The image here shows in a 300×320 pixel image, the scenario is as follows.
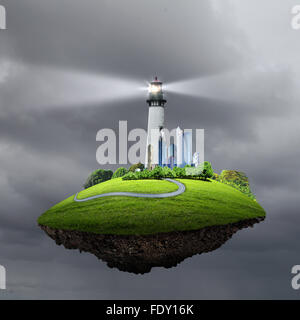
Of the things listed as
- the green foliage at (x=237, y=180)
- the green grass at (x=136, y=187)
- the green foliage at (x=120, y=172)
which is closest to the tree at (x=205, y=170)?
the green grass at (x=136, y=187)

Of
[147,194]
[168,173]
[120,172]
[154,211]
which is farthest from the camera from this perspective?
[120,172]

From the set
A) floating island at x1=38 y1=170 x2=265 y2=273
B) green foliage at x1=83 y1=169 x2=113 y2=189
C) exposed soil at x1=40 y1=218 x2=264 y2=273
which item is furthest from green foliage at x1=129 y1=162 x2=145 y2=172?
exposed soil at x1=40 y1=218 x2=264 y2=273

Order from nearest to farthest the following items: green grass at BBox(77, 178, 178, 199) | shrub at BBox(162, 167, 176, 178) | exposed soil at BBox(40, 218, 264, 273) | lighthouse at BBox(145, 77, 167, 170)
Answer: exposed soil at BBox(40, 218, 264, 273), green grass at BBox(77, 178, 178, 199), shrub at BBox(162, 167, 176, 178), lighthouse at BBox(145, 77, 167, 170)

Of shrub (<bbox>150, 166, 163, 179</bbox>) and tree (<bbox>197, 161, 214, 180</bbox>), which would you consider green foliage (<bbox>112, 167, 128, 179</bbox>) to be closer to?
shrub (<bbox>150, 166, 163, 179</bbox>)

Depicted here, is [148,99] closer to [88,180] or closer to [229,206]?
[88,180]

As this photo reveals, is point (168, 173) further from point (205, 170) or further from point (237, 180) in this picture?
point (237, 180)

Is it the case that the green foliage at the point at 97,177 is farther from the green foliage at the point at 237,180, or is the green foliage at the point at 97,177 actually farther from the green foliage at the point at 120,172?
the green foliage at the point at 237,180

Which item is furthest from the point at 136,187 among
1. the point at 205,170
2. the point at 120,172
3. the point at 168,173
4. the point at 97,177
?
the point at 97,177
